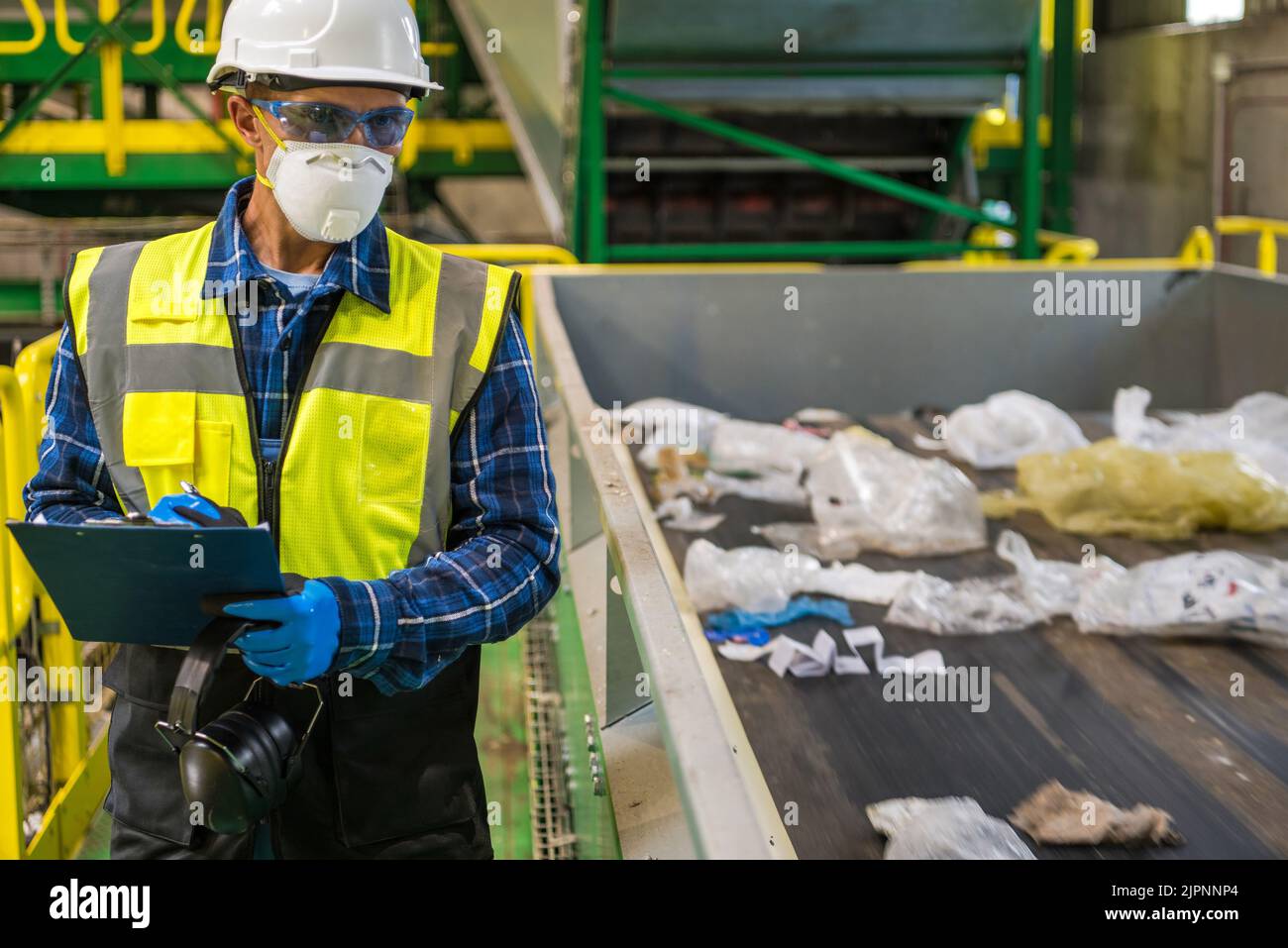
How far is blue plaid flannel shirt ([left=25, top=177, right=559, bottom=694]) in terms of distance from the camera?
1613mm

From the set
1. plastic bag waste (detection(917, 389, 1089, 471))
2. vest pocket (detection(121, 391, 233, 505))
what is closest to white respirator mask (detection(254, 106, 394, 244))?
vest pocket (detection(121, 391, 233, 505))

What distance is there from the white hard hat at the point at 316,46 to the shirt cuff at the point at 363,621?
1.91 ft

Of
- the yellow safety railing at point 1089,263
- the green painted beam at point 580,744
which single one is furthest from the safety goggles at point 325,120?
the yellow safety railing at point 1089,263

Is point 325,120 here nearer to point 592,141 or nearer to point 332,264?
point 332,264

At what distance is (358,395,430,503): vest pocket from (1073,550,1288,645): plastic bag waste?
6.06ft

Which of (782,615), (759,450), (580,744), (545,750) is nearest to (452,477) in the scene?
(580,744)

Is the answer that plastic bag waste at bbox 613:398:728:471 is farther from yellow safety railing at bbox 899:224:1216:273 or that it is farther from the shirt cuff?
the shirt cuff

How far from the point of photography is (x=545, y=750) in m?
3.17

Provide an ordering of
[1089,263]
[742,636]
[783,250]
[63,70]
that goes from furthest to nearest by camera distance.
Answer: [63,70] < [783,250] < [1089,263] < [742,636]

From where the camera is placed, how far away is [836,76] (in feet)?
21.9

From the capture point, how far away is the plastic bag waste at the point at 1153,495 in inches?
141

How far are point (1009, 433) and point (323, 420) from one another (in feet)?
10.1

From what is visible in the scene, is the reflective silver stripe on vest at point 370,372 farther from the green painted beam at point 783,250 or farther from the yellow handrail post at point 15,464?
the green painted beam at point 783,250

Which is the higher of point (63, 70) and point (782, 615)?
point (63, 70)
